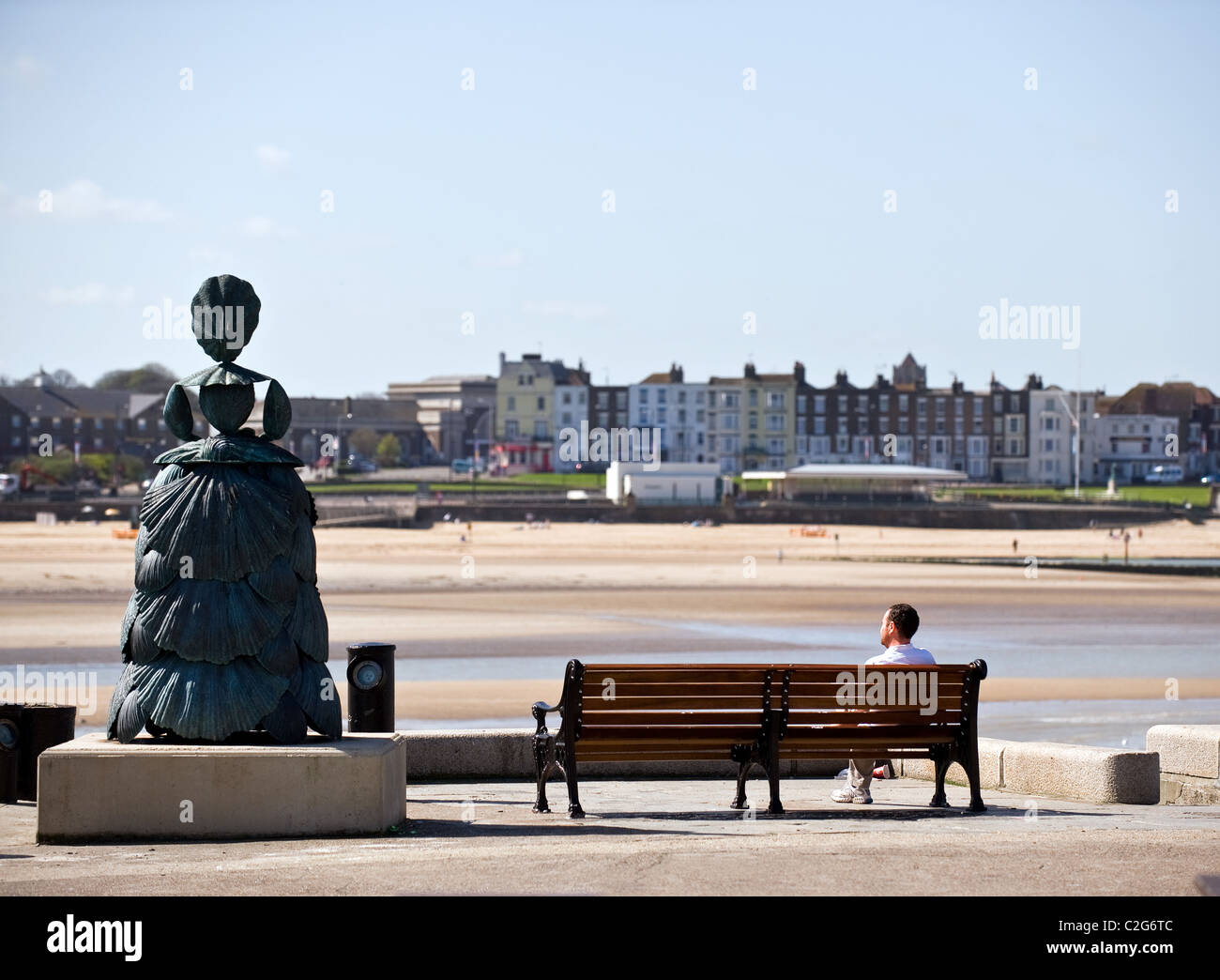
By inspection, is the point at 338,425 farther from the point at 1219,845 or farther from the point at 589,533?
the point at 1219,845

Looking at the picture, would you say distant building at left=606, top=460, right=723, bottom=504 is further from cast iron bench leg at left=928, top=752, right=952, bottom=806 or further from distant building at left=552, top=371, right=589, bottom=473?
cast iron bench leg at left=928, top=752, right=952, bottom=806

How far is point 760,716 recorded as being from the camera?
29.9 ft

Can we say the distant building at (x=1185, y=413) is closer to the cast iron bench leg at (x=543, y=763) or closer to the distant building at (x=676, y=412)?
the distant building at (x=676, y=412)

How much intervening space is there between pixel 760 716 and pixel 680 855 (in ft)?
6.26

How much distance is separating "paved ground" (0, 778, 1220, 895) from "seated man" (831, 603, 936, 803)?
19cm

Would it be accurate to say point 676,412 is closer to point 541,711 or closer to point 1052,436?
point 1052,436

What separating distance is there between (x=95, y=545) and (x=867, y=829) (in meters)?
55.1

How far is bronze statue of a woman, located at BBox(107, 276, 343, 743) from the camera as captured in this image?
8336 millimetres

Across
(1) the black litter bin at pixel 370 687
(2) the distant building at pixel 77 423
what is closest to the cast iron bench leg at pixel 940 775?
(1) the black litter bin at pixel 370 687

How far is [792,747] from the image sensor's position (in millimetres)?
9109

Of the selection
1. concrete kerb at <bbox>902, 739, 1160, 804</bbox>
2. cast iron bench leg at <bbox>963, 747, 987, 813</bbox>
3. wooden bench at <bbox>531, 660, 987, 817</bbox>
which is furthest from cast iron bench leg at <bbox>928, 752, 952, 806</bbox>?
concrete kerb at <bbox>902, 739, 1160, 804</bbox>

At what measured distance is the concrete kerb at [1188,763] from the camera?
10375 millimetres

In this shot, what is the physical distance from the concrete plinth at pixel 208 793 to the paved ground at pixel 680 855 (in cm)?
15
